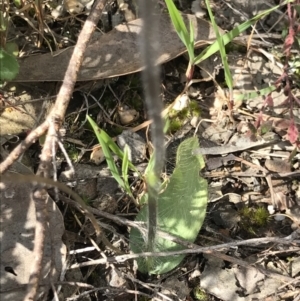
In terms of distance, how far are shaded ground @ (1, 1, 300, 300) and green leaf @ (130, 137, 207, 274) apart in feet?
0.24

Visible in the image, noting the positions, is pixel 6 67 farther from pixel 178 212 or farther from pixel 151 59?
pixel 151 59

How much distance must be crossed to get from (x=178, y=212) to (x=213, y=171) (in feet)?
1.15

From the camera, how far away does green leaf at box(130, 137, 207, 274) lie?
7.29 ft

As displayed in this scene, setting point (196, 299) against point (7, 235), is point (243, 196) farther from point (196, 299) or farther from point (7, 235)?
point (7, 235)

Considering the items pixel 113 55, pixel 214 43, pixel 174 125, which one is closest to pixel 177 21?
pixel 214 43

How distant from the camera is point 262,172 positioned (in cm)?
251

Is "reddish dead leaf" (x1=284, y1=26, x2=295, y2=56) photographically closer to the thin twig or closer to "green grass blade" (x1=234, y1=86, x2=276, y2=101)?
"green grass blade" (x1=234, y1=86, x2=276, y2=101)

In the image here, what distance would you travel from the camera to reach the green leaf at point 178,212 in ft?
7.29

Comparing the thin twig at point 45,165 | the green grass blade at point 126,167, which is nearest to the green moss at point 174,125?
the green grass blade at point 126,167

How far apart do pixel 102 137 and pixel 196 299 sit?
2.72 feet

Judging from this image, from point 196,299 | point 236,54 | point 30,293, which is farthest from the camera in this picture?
point 236,54

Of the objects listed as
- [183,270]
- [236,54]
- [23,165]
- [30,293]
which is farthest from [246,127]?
[30,293]

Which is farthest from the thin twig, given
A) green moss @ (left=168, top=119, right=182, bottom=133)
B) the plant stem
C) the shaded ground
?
the plant stem

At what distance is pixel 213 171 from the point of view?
2.50 meters
